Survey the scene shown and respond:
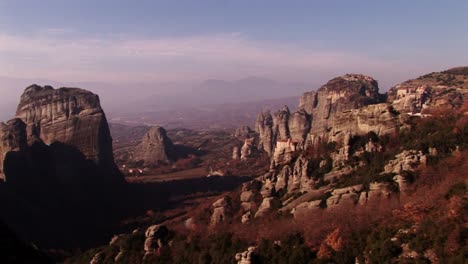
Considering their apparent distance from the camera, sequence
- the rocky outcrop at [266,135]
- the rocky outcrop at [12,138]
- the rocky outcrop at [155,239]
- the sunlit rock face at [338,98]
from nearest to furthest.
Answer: the rocky outcrop at [155,239], the rocky outcrop at [12,138], the sunlit rock face at [338,98], the rocky outcrop at [266,135]

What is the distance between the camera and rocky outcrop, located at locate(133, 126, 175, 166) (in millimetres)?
128125

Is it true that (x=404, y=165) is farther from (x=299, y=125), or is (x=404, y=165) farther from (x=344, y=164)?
(x=299, y=125)

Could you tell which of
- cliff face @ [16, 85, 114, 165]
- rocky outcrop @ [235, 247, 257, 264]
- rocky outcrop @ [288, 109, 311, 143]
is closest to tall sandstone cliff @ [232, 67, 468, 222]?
rocky outcrop @ [235, 247, 257, 264]

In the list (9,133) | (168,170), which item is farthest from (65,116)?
(168,170)

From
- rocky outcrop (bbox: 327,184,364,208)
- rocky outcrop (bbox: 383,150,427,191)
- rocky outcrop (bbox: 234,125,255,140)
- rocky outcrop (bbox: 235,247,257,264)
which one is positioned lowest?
rocky outcrop (bbox: 234,125,255,140)

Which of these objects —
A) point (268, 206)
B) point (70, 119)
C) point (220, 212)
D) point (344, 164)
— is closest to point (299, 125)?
point (70, 119)

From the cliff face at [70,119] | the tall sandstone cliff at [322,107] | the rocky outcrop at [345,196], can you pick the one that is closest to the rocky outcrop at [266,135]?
the tall sandstone cliff at [322,107]

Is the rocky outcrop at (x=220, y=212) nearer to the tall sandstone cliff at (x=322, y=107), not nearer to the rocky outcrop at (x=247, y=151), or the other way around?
the tall sandstone cliff at (x=322, y=107)

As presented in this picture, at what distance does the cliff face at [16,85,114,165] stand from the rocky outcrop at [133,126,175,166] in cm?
3671

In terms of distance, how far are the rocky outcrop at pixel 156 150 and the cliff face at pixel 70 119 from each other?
36.7 meters

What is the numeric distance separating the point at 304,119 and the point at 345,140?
69897 millimetres

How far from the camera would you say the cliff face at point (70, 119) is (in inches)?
3371

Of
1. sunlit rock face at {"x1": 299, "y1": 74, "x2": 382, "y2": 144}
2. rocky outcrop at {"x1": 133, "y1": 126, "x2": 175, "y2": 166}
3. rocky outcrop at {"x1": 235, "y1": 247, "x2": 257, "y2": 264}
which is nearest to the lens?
rocky outcrop at {"x1": 235, "y1": 247, "x2": 257, "y2": 264}

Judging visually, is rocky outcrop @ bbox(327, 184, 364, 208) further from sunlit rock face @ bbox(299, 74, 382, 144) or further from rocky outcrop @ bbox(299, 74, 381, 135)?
rocky outcrop @ bbox(299, 74, 381, 135)
